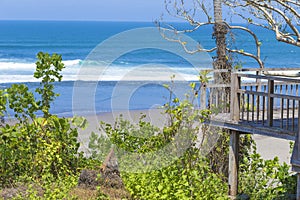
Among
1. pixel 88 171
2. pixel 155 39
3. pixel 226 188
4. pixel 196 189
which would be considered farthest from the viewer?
pixel 155 39

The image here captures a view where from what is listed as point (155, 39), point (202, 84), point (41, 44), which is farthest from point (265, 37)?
point (202, 84)

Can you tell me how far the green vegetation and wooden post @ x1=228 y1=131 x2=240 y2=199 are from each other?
185 mm

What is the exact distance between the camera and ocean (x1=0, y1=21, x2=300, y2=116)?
13906mm

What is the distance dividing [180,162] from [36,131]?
2401mm

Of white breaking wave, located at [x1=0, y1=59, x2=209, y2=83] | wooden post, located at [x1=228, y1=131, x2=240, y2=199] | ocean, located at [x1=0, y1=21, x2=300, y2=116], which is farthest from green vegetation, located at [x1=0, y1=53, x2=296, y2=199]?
white breaking wave, located at [x1=0, y1=59, x2=209, y2=83]

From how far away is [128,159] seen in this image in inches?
369

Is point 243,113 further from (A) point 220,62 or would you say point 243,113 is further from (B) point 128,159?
(B) point 128,159

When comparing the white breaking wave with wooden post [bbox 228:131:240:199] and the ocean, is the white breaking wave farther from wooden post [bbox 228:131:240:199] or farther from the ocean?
wooden post [bbox 228:131:240:199]

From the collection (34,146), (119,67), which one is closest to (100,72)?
(119,67)

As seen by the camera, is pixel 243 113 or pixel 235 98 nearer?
pixel 235 98

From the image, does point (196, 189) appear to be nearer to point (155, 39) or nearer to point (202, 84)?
point (202, 84)

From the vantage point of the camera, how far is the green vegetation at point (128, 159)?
28.0ft

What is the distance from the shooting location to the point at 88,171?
902cm

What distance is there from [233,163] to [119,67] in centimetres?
3293
